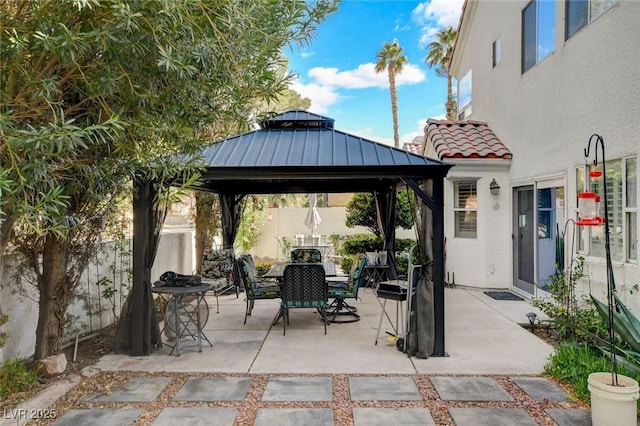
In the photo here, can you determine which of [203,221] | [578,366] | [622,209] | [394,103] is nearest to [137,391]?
[578,366]

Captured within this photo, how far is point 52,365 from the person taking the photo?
170 inches

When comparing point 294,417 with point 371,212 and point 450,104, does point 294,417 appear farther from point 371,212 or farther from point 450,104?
point 450,104

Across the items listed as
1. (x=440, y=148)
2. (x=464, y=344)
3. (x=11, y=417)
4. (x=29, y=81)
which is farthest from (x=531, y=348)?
(x=29, y=81)

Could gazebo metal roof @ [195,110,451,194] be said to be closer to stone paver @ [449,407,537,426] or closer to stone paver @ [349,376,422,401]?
stone paver @ [349,376,422,401]

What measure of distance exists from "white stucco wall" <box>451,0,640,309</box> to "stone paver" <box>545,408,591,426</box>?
6.98ft

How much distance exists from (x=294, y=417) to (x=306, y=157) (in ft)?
10.4

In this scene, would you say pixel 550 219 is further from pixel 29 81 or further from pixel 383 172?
pixel 29 81

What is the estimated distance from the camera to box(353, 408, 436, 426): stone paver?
11.3 feet

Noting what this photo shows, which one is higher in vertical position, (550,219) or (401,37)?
(401,37)

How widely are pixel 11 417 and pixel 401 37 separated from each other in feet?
79.1

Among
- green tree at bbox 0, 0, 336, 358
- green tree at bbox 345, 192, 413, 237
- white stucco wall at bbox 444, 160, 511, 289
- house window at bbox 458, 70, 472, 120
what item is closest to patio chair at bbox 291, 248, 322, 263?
green tree at bbox 345, 192, 413, 237

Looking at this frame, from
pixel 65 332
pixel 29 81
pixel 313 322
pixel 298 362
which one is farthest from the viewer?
pixel 313 322

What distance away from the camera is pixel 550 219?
25.7 ft

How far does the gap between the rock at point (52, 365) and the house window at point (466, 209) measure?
7.79m
